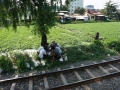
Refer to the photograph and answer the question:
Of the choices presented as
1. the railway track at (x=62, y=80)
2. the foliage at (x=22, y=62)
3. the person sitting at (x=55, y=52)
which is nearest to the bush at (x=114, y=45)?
the railway track at (x=62, y=80)

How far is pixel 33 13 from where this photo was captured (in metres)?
8.72

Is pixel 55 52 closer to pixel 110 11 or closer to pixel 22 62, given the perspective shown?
pixel 22 62

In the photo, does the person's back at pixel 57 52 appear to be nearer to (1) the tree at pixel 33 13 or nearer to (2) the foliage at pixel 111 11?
(1) the tree at pixel 33 13

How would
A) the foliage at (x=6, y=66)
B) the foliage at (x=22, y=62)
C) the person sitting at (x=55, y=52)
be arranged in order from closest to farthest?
1. the foliage at (x=6, y=66)
2. the foliage at (x=22, y=62)
3. the person sitting at (x=55, y=52)

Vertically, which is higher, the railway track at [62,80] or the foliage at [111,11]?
the foliage at [111,11]

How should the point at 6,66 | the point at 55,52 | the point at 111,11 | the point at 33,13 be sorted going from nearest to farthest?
the point at 6,66 < the point at 55,52 < the point at 33,13 < the point at 111,11

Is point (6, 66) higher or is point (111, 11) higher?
point (111, 11)

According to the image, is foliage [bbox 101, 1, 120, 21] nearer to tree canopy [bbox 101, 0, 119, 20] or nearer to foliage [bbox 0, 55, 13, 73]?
tree canopy [bbox 101, 0, 119, 20]

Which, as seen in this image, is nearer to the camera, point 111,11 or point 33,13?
point 33,13

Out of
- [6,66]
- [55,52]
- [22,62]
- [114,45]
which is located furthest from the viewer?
[114,45]

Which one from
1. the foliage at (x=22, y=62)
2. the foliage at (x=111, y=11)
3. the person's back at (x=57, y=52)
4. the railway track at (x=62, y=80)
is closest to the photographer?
the railway track at (x=62, y=80)

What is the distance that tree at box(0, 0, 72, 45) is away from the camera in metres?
8.34

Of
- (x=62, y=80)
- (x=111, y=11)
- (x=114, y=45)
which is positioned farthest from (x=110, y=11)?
(x=62, y=80)

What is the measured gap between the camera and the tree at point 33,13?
27.4 ft
